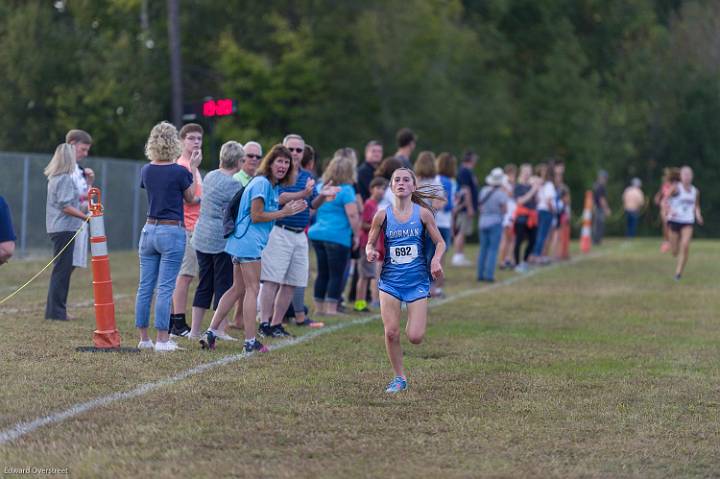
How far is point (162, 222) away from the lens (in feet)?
34.3

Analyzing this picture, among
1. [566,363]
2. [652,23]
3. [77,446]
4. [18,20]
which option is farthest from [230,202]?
[652,23]

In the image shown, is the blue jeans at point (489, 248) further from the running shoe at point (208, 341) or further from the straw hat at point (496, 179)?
the running shoe at point (208, 341)

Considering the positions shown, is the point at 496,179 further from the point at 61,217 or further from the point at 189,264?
the point at 189,264

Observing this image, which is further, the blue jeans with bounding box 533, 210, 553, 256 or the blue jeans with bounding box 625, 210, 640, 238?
the blue jeans with bounding box 625, 210, 640, 238

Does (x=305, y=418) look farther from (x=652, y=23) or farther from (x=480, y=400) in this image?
(x=652, y=23)

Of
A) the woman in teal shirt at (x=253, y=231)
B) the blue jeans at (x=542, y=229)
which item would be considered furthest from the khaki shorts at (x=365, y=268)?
the blue jeans at (x=542, y=229)

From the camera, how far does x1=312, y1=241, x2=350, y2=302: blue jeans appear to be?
14312 mm

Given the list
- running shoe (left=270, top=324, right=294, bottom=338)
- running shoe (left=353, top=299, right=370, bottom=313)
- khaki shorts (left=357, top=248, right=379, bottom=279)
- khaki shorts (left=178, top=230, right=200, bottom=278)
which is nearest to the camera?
khaki shorts (left=178, top=230, right=200, bottom=278)

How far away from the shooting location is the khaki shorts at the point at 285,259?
40.6 feet

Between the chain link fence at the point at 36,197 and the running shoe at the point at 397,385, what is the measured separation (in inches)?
718

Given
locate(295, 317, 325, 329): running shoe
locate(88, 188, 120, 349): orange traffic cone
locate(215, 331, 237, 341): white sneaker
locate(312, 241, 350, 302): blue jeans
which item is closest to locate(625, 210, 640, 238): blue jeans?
locate(312, 241, 350, 302): blue jeans

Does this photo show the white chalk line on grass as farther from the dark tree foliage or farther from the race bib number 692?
the dark tree foliage

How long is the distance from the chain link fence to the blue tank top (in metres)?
18.0

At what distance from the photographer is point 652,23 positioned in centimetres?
6100
